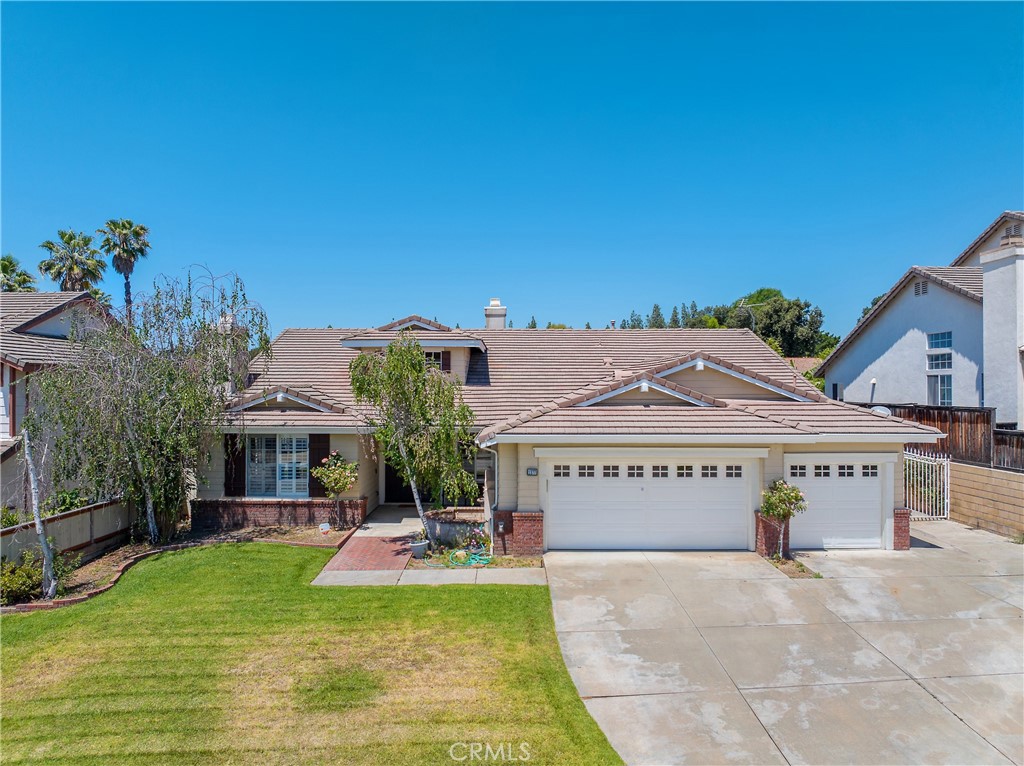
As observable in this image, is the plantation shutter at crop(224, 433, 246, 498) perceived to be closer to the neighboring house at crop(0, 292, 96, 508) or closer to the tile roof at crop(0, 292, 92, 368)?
the neighboring house at crop(0, 292, 96, 508)

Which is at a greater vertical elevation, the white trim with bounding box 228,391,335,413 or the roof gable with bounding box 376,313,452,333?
the roof gable with bounding box 376,313,452,333

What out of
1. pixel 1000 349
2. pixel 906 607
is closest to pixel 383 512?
pixel 906 607

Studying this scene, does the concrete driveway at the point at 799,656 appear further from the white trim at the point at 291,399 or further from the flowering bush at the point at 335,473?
the white trim at the point at 291,399

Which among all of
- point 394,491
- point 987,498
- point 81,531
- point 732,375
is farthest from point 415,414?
point 987,498

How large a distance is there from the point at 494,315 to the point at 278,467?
A: 1125 cm

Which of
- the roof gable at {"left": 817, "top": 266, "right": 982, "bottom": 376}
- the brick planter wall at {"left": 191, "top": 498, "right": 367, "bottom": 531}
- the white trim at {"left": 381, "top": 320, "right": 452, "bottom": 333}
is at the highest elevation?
the roof gable at {"left": 817, "top": 266, "right": 982, "bottom": 376}

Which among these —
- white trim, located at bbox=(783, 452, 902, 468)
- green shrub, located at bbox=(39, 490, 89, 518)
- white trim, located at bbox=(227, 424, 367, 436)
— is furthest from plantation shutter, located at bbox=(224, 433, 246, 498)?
white trim, located at bbox=(783, 452, 902, 468)

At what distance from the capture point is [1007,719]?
6238 mm

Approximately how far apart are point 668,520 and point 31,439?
13.4m

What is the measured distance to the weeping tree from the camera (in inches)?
468

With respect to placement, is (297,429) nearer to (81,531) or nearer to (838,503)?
(81,531)

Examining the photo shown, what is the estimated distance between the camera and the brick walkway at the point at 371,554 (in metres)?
11.7

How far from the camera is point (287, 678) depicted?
7.13 metres

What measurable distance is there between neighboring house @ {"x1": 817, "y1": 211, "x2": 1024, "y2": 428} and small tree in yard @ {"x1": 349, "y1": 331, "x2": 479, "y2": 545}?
16.5m
